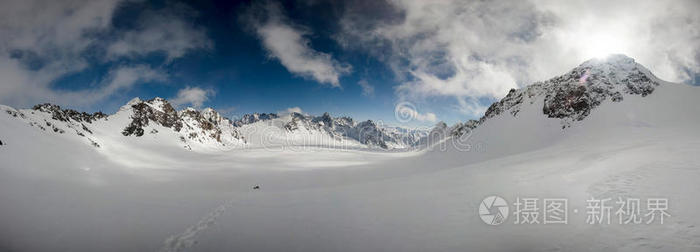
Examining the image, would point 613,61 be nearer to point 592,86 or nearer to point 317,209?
point 592,86

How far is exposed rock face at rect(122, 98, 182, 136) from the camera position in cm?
6474

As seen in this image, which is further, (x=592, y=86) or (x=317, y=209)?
(x=592, y=86)

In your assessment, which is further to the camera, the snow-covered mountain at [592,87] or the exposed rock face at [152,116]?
the exposed rock face at [152,116]

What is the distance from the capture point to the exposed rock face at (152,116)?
64.7 metres

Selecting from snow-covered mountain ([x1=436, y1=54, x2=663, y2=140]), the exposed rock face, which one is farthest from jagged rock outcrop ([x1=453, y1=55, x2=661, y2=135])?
the exposed rock face

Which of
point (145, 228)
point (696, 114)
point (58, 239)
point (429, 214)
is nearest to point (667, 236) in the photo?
point (429, 214)

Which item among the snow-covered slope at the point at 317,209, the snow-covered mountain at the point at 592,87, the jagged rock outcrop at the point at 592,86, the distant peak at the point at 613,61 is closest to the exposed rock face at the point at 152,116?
the snow-covered slope at the point at 317,209

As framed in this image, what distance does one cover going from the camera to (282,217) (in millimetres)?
13789

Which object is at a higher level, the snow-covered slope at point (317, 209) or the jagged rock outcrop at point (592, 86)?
the jagged rock outcrop at point (592, 86)

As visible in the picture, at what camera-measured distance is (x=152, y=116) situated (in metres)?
79.3

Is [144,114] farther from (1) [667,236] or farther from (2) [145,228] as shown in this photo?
(1) [667,236]

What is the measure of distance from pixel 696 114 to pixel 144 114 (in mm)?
117628

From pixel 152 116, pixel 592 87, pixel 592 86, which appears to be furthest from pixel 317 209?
pixel 152 116

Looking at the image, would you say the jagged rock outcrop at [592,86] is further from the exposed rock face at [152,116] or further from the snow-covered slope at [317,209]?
the exposed rock face at [152,116]
